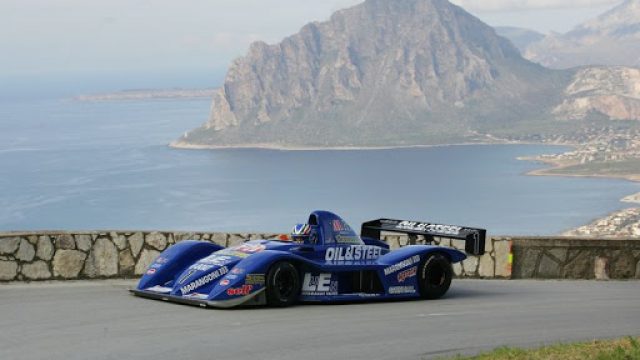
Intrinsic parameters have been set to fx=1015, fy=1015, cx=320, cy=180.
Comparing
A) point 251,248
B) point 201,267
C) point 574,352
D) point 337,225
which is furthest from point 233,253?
point 574,352

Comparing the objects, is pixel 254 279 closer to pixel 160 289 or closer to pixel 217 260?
pixel 217 260

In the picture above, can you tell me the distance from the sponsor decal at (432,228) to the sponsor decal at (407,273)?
109cm

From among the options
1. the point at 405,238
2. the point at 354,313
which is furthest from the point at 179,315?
the point at 405,238

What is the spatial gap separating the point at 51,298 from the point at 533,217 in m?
188

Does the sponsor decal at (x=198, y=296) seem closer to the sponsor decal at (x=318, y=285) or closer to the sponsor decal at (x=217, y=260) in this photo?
the sponsor decal at (x=217, y=260)

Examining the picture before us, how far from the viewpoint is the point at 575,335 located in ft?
38.7

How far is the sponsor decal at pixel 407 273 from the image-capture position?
14.8 m

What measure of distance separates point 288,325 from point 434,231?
472 cm

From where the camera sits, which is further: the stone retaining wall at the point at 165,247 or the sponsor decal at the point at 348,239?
the stone retaining wall at the point at 165,247

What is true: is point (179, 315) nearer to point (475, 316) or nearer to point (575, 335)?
point (475, 316)

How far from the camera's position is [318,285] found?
550 inches

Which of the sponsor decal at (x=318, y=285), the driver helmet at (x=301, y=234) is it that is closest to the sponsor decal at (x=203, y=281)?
the sponsor decal at (x=318, y=285)

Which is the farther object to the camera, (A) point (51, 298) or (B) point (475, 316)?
(A) point (51, 298)

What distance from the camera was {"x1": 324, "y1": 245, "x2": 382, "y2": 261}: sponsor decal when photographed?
14.3 meters
